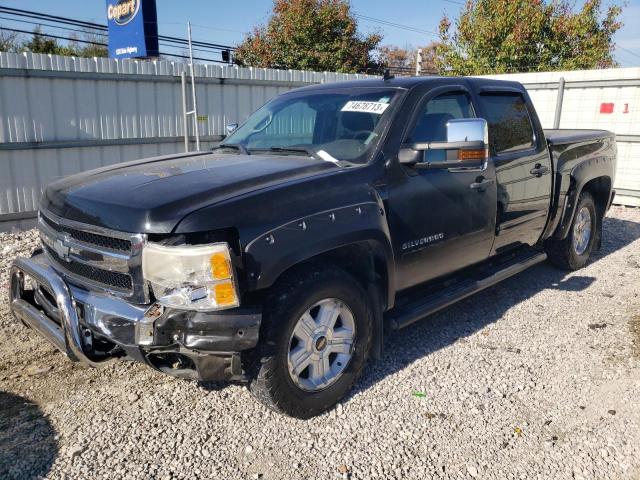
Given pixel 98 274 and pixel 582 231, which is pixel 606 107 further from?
pixel 98 274

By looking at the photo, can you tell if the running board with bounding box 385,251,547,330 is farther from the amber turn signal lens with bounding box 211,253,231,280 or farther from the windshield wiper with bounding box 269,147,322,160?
the amber turn signal lens with bounding box 211,253,231,280

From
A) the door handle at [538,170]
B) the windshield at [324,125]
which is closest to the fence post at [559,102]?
the door handle at [538,170]

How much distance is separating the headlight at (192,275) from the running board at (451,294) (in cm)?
139

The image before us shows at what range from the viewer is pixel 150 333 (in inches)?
103

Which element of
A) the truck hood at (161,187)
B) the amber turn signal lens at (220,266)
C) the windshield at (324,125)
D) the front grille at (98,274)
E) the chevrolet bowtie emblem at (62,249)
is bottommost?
the front grille at (98,274)

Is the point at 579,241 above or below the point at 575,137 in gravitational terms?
below

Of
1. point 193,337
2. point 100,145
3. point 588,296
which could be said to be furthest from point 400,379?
point 100,145

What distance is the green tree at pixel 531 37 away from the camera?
17.5 m

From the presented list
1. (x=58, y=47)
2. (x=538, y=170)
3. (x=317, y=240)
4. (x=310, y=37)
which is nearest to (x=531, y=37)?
(x=310, y=37)

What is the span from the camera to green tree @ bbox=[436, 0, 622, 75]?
17.5 metres

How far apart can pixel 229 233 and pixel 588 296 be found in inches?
163

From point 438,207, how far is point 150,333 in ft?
6.95

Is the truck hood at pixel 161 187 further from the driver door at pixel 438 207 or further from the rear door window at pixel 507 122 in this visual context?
the rear door window at pixel 507 122

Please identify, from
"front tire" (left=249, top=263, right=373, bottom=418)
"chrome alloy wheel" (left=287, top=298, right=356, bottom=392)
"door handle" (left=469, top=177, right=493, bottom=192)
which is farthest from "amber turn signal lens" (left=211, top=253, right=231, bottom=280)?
"door handle" (left=469, top=177, right=493, bottom=192)
